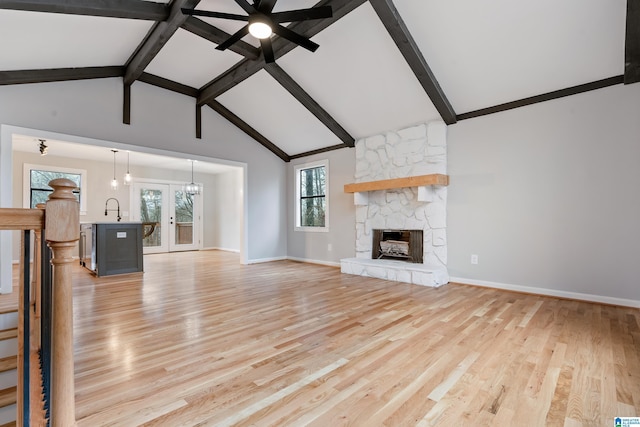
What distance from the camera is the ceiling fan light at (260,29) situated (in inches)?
114

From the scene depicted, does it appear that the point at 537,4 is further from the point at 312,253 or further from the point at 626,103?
the point at 312,253

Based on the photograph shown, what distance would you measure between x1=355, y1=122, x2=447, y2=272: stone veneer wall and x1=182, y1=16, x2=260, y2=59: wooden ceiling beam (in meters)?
2.39

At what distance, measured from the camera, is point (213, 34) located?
12.6ft

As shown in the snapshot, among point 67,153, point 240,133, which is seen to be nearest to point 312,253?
point 240,133

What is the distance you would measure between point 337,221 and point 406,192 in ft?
5.30

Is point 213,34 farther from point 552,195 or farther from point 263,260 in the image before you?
point 552,195

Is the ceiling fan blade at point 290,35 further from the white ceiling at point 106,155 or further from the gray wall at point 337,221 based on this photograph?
the white ceiling at point 106,155

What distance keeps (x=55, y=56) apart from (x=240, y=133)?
3.05 meters

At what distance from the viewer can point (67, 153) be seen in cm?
679

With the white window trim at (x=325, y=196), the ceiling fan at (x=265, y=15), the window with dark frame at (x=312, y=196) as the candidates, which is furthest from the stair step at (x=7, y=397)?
the window with dark frame at (x=312, y=196)

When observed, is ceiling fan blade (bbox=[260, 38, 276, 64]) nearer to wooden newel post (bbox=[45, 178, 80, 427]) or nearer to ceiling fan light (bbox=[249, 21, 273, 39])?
ceiling fan light (bbox=[249, 21, 273, 39])

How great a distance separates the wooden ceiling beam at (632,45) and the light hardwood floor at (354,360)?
2434mm

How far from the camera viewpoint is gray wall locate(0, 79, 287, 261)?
4008 millimetres

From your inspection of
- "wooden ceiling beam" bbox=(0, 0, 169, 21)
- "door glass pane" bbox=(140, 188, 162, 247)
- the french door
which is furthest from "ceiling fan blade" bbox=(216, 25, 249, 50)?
"door glass pane" bbox=(140, 188, 162, 247)
